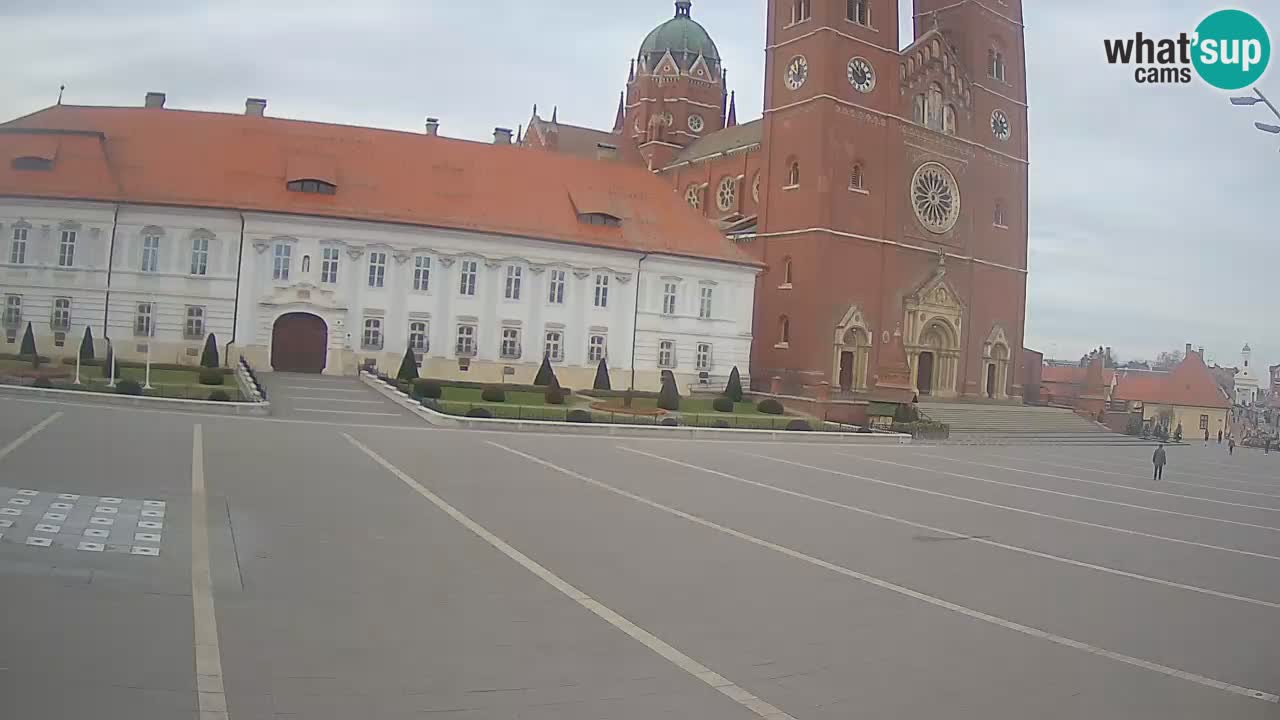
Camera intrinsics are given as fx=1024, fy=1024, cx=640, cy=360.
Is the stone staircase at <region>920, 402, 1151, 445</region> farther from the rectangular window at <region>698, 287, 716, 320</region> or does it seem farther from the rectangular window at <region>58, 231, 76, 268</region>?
the rectangular window at <region>58, 231, 76, 268</region>

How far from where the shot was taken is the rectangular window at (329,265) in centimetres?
4369

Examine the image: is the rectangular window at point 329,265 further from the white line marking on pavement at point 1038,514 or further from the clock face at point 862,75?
the clock face at point 862,75

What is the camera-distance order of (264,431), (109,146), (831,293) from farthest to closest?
1. (831,293)
2. (109,146)
3. (264,431)

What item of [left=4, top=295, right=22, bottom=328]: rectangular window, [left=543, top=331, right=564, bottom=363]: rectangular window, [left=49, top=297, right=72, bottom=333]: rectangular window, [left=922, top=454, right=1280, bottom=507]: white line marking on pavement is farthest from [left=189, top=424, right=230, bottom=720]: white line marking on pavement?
[left=543, top=331, right=564, bottom=363]: rectangular window

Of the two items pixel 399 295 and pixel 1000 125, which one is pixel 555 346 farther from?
pixel 1000 125

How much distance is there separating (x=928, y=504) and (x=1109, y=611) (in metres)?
8.42

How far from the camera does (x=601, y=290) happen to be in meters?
48.1

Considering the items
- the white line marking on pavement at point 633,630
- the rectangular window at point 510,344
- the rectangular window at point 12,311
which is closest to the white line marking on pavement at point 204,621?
the white line marking on pavement at point 633,630

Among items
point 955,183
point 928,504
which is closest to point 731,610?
point 928,504

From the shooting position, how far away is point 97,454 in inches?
664

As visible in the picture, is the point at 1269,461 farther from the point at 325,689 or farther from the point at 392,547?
the point at 325,689

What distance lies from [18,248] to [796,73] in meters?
40.0

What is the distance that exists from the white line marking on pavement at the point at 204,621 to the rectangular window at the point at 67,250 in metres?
24.3

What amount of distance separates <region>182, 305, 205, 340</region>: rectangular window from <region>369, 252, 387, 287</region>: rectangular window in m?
6.93
